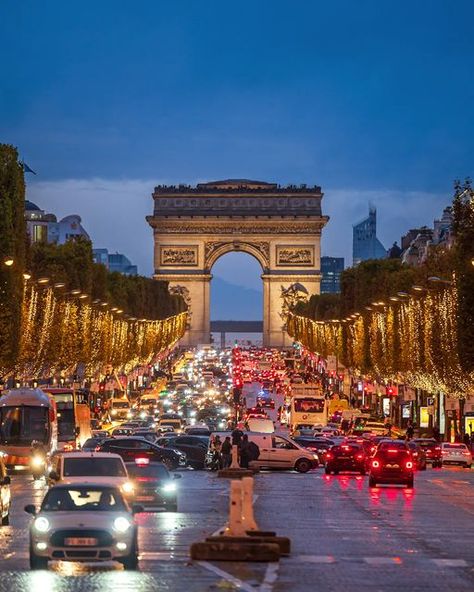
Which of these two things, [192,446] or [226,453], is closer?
[226,453]

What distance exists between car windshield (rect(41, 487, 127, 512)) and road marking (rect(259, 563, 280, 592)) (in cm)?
231

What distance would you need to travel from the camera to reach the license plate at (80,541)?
24.2 metres

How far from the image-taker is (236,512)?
25.8m

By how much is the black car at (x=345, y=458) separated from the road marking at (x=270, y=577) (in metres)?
39.8

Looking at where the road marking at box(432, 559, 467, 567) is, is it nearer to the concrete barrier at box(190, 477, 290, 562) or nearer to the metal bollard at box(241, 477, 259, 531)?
the concrete barrier at box(190, 477, 290, 562)

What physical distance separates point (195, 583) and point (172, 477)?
18.6 metres

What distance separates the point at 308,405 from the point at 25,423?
170 feet

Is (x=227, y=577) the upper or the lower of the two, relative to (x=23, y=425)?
lower

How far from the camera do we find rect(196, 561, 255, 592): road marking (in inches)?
882

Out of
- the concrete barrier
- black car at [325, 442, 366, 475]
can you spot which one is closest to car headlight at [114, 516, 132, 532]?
the concrete barrier

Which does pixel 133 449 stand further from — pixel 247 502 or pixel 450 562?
pixel 247 502

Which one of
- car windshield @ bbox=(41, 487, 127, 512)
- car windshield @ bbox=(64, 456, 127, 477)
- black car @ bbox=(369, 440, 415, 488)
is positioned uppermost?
black car @ bbox=(369, 440, 415, 488)

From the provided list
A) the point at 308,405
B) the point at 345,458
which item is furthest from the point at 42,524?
the point at 308,405

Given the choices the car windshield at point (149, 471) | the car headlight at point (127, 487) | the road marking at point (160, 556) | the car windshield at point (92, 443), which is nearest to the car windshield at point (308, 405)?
the car windshield at point (92, 443)
